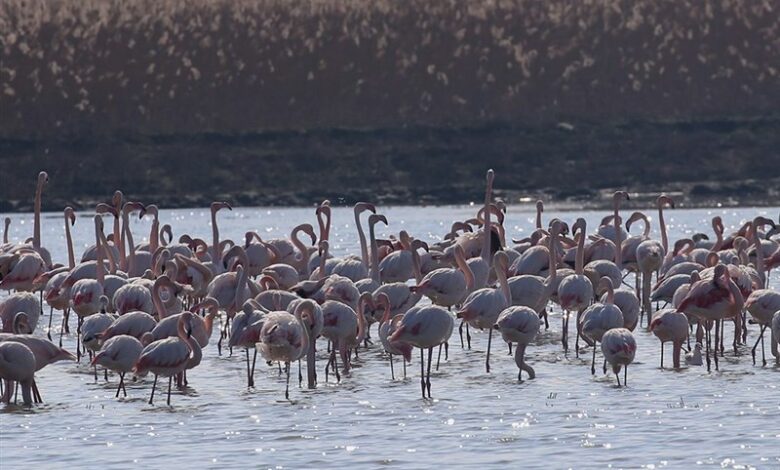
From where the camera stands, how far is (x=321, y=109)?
86.6 meters

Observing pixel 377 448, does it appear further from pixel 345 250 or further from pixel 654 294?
pixel 345 250

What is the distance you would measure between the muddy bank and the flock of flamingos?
1605 inches

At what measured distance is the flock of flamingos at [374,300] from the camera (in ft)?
49.1

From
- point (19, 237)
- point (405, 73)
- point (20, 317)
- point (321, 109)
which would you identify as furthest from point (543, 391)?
point (405, 73)

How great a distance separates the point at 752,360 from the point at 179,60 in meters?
88.0

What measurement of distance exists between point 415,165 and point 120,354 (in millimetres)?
56533

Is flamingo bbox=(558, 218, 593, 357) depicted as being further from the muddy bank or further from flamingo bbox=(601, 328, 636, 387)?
→ the muddy bank

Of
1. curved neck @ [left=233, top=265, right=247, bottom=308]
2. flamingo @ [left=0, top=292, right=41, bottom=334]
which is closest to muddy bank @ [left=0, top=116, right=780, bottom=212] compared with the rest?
curved neck @ [left=233, top=265, right=247, bottom=308]

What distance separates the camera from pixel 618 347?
14867mm

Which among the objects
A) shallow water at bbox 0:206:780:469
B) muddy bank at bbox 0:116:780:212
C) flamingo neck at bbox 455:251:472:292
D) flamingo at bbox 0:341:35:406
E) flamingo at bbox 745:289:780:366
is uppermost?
muddy bank at bbox 0:116:780:212

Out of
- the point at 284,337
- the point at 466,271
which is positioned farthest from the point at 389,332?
the point at 466,271

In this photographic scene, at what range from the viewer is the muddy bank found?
2618 inches

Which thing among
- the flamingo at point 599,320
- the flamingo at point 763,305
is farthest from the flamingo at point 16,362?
the flamingo at point 763,305

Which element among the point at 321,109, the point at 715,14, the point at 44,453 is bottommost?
the point at 44,453
